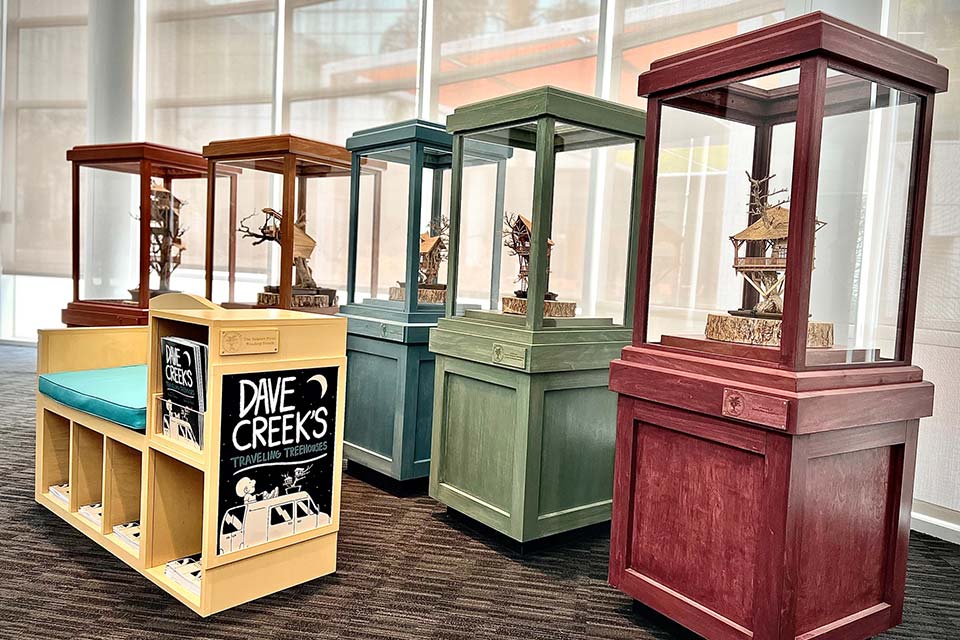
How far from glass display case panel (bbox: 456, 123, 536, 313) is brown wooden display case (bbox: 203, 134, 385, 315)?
0.66 m

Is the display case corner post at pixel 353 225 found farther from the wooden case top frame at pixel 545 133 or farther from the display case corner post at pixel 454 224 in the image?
the wooden case top frame at pixel 545 133

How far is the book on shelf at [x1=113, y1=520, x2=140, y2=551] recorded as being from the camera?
220 centimetres

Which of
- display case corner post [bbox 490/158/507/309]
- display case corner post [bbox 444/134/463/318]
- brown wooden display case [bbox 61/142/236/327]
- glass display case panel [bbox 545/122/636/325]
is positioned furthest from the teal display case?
brown wooden display case [bbox 61/142/236/327]

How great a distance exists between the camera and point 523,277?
254cm

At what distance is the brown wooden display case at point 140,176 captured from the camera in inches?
149

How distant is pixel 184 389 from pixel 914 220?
2.03m

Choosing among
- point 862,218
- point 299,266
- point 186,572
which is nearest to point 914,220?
point 862,218

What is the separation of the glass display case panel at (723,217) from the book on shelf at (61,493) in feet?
7.16

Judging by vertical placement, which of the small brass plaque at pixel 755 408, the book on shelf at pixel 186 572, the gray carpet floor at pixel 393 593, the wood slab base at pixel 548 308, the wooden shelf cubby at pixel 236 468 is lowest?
the gray carpet floor at pixel 393 593

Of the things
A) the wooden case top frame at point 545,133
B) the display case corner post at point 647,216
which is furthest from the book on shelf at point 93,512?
the display case corner post at point 647,216

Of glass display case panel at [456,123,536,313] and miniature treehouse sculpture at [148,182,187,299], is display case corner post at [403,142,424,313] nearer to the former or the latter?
glass display case panel at [456,123,536,313]

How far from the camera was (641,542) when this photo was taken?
199 cm

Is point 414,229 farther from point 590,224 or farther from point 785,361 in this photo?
point 785,361

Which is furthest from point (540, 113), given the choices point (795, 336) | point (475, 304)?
point (795, 336)
